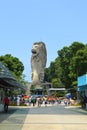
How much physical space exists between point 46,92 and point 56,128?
100 meters

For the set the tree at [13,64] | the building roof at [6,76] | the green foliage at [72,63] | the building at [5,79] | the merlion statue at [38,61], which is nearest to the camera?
the building roof at [6,76]

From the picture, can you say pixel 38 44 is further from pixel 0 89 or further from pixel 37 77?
pixel 0 89

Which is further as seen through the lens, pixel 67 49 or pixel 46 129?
pixel 67 49

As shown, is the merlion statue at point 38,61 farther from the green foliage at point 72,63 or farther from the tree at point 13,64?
Result: the green foliage at point 72,63

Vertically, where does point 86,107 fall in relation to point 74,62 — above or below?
below

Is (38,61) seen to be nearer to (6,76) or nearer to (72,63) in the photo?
(72,63)

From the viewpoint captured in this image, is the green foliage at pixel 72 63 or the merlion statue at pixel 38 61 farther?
the merlion statue at pixel 38 61

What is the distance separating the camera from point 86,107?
51719 millimetres

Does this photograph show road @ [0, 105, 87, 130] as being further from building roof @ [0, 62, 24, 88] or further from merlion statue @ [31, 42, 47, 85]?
merlion statue @ [31, 42, 47, 85]

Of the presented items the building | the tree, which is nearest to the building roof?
the building

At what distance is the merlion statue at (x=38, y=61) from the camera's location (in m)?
124

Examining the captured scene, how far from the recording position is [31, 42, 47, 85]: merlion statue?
4902 inches

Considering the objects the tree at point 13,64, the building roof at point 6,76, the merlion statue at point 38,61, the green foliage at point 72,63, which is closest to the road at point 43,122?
the building roof at point 6,76

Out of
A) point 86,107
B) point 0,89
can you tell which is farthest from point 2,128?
point 86,107
